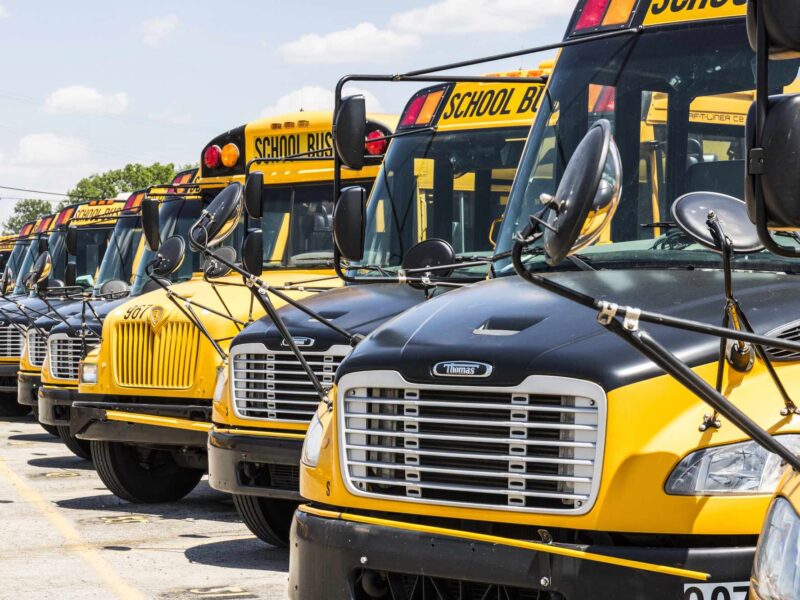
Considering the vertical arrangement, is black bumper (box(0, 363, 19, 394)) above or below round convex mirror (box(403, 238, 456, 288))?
below

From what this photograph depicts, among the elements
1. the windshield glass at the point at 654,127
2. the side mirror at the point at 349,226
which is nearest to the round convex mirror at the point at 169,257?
the side mirror at the point at 349,226

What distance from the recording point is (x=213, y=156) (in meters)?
11.6

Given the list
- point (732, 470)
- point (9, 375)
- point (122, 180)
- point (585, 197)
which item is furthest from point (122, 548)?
point (122, 180)

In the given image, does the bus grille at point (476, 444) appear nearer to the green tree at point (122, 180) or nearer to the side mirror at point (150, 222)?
the side mirror at point (150, 222)

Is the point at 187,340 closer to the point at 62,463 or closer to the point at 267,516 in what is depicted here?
the point at 267,516

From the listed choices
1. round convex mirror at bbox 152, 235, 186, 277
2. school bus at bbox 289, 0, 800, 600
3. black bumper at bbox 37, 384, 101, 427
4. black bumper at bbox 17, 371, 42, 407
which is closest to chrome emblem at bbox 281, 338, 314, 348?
round convex mirror at bbox 152, 235, 186, 277

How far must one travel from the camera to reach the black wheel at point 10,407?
18595mm

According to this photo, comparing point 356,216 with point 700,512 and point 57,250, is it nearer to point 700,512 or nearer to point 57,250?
point 700,512

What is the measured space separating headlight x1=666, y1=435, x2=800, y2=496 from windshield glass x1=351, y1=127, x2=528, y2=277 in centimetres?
414

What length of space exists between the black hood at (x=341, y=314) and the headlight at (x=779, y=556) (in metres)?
4.50

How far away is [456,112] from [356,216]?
8.21 feet

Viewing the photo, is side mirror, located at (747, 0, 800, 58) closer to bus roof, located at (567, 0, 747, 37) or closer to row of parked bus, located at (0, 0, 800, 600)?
Answer: row of parked bus, located at (0, 0, 800, 600)

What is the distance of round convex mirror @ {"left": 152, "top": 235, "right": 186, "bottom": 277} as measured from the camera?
9.90 m

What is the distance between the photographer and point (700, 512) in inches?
151
